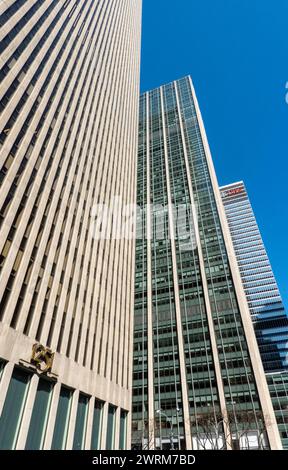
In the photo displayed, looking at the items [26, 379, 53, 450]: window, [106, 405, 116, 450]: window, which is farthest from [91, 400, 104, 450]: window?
[26, 379, 53, 450]: window

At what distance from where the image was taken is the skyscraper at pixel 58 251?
22686 mm

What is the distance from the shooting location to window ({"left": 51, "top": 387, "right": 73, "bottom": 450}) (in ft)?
78.2

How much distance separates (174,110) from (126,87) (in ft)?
243

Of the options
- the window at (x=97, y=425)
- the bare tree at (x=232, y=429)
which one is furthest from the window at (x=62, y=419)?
the bare tree at (x=232, y=429)

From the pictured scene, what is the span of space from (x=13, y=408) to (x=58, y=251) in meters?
14.3

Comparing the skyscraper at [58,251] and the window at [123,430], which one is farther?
the window at [123,430]

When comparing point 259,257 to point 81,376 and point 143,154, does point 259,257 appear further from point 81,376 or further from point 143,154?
point 81,376

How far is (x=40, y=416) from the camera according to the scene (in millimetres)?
22500

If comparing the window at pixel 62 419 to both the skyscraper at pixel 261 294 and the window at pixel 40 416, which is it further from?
the skyscraper at pixel 261 294

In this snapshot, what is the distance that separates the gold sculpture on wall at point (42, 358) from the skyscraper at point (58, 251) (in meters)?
0.08

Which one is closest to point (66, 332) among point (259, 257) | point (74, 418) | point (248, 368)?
point (74, 418)

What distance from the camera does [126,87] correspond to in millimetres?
66188
